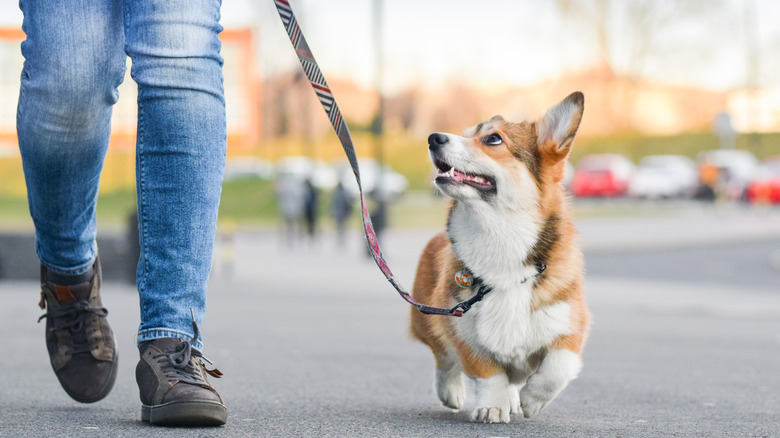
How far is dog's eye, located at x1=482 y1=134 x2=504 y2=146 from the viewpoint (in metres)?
3.45

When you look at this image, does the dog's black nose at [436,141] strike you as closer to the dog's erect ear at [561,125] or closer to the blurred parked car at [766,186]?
the dog's erect ear at [561,125]

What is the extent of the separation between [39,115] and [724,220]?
28.2 m

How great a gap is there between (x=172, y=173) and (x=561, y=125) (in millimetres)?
1254

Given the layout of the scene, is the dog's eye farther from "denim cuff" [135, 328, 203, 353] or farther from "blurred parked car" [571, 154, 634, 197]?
"blurred parked car" [571, 154, 634, 197]

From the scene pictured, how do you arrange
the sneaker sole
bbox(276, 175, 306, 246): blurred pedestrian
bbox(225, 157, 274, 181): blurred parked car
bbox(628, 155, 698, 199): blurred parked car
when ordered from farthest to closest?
1. bbox(225, 157, 274, 181): blurred parked car
2. bbox(628, 155, 698, 199): blurred parked car
3. bbox(276, 175, 306, 246): blurred pedestrian
4. the sneaker sole

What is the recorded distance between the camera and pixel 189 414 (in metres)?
2.67

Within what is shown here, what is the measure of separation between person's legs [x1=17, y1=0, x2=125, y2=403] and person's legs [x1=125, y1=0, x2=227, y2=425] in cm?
15

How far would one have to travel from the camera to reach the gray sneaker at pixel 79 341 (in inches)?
129

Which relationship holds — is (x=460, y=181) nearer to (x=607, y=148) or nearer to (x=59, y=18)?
(x=59, y=18)

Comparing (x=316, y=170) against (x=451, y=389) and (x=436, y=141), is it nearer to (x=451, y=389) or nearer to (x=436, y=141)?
(x=451, y=389)

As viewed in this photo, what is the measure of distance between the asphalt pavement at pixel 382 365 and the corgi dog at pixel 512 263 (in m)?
0.17

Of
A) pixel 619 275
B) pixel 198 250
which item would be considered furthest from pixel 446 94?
pixel 198 250

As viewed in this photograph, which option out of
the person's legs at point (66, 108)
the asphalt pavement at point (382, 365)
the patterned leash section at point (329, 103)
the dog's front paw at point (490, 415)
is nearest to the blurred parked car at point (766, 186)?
the asphalt pavement at point (382, 365)

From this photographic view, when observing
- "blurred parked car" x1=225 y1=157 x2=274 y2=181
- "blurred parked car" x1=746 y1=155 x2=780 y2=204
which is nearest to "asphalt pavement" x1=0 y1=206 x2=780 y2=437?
"blurred parked car" x1=746 y1=155 x2=780 y2=204
